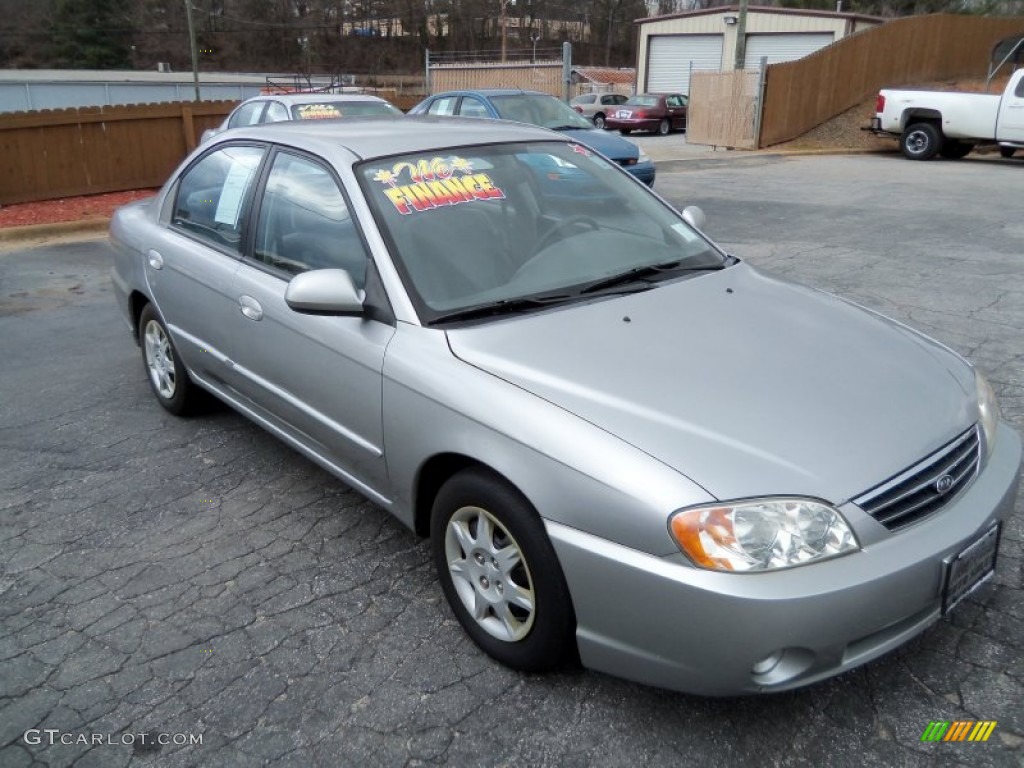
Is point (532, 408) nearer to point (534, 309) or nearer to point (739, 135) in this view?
point (534, 309)

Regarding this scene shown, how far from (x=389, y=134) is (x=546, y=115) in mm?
8902

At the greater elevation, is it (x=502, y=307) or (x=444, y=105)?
(x=444, y=105)

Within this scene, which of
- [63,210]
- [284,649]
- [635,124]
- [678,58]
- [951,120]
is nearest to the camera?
[284,649]

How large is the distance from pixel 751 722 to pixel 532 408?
1.11 metres

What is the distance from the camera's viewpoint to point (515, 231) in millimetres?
3311

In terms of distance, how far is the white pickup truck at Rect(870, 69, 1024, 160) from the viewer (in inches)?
636

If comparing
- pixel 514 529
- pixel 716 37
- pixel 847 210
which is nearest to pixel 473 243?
pixel 514 529

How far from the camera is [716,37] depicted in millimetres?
35188

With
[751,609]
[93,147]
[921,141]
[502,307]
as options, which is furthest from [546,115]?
[751,609]

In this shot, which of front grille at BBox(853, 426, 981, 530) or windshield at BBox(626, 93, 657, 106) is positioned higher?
windshield at BBox(626, 93, 657, 106)

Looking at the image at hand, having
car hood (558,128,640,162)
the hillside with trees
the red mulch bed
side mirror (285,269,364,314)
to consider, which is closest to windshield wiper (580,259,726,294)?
side mirror (285,269,364,314)

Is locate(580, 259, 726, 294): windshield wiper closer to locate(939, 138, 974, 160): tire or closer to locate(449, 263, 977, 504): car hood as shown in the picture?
locate(449, 263, 977, 504): car hood

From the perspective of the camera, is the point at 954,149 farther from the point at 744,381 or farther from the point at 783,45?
the point at 744,381

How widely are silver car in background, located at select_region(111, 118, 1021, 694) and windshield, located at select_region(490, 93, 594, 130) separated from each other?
8103 millimetres
